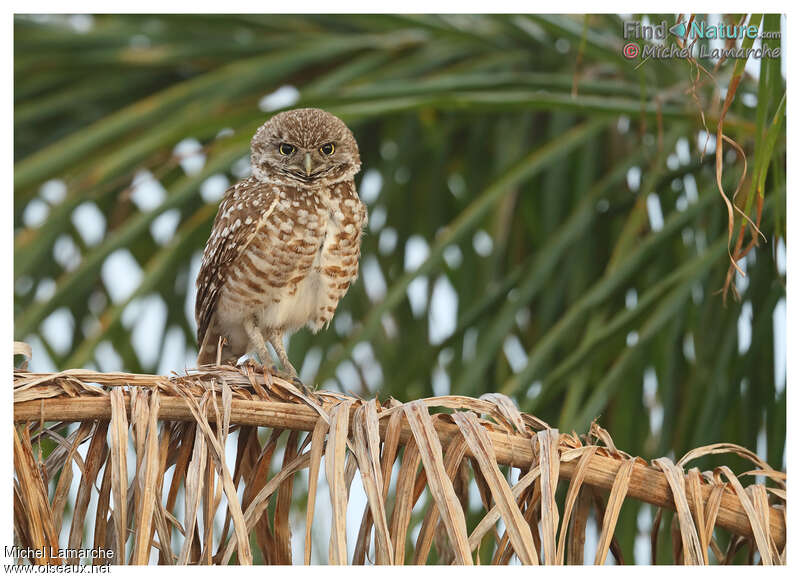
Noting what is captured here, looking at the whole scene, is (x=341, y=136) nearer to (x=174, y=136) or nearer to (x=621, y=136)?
(x=174, y=136)

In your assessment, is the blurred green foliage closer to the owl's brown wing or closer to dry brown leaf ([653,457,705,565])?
the owl's brown wing

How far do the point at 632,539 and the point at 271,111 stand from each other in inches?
43.8

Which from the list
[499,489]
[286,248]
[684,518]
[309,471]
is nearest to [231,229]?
[286,248]

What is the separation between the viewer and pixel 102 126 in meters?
2.14

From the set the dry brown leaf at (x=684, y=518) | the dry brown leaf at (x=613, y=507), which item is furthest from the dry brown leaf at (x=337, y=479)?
the dry brown leaf at (x=684, y=518)

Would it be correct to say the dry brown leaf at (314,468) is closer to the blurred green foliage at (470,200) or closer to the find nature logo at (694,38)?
the blurred green foliage at (470,200)

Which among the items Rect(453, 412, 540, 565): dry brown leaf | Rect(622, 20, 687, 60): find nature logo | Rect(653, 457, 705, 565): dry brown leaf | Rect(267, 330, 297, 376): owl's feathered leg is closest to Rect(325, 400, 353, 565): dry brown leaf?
Rect(453, 412, 540, 565): dry brown leaf

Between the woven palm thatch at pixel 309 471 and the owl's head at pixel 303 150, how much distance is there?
1.89 feet

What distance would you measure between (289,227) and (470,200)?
918 millimetres

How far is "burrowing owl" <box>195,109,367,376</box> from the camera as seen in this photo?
1764mm

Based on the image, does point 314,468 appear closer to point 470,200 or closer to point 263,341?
point 263,341

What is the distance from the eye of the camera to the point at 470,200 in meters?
2.63
